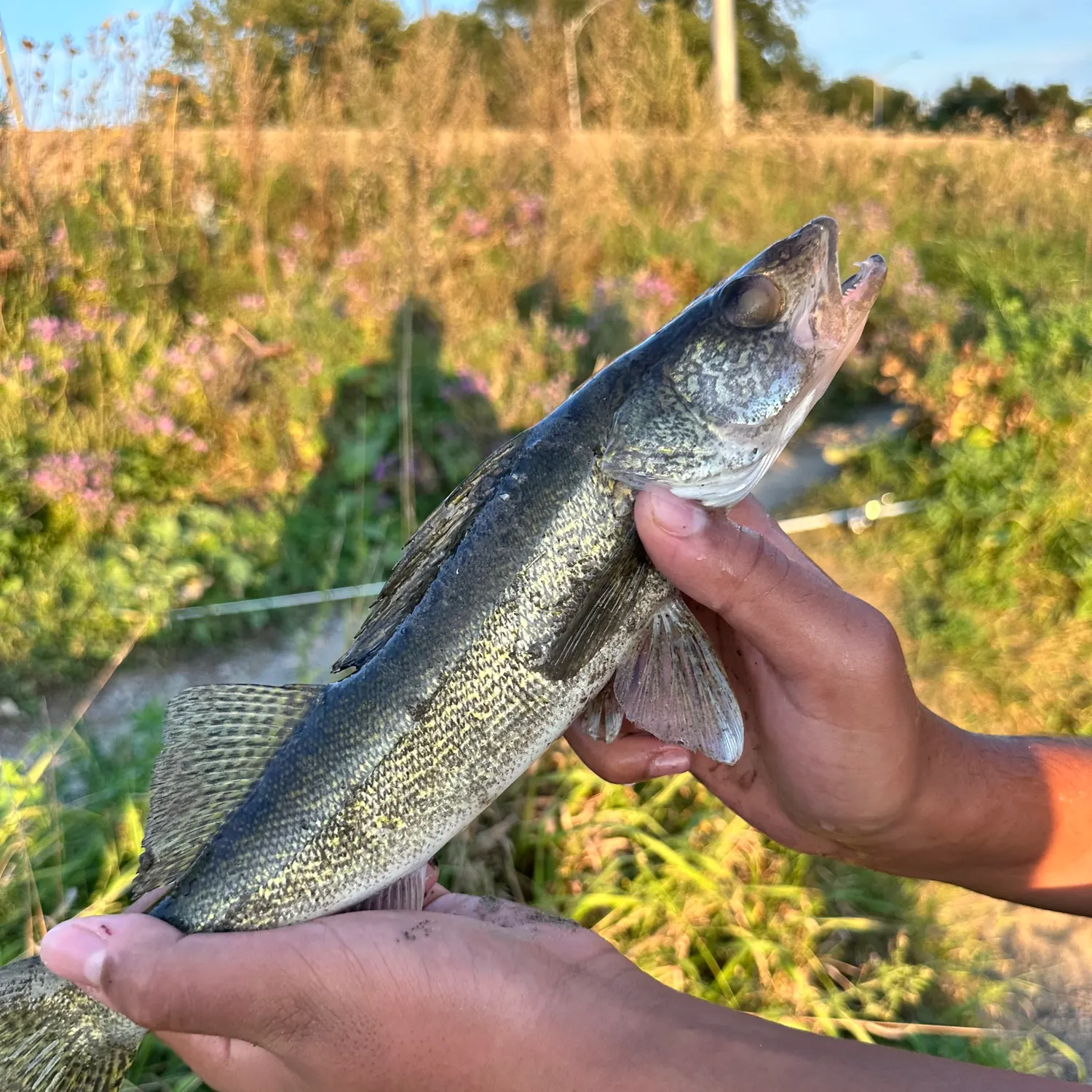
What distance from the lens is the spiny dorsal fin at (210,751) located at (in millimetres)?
1782

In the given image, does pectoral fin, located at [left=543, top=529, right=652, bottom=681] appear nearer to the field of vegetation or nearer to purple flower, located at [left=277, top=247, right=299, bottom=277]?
the field of vegetation

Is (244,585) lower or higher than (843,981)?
higher

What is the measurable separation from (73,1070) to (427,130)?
23.1ft

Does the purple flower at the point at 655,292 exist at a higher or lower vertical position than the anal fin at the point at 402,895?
higher

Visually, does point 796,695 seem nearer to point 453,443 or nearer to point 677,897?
point 677,897

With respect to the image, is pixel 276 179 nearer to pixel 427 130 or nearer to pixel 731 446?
pixel 427 130

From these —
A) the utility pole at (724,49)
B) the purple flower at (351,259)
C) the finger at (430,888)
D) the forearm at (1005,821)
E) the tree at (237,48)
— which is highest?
the utility pole at (724,49)

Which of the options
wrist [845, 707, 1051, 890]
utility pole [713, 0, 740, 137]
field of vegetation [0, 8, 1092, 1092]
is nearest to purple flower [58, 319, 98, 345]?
field of vegetation [0, 8, 1092, 1092]

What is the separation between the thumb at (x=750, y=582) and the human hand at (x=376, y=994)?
2.43ft

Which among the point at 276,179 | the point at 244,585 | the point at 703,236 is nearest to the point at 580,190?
the point at 703,236

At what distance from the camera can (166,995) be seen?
1503 millimetres

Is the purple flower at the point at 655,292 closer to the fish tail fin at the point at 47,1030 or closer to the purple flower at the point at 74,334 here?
the purple flower at the point at 74,334

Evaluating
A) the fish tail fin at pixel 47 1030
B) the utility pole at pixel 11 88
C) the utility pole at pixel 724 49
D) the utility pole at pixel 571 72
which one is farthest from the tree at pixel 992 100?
the fish tail fin at pixel 47 1030

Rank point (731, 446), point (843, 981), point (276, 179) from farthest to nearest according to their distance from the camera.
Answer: point (276, 179), point (843, 981), point (731, 446)
